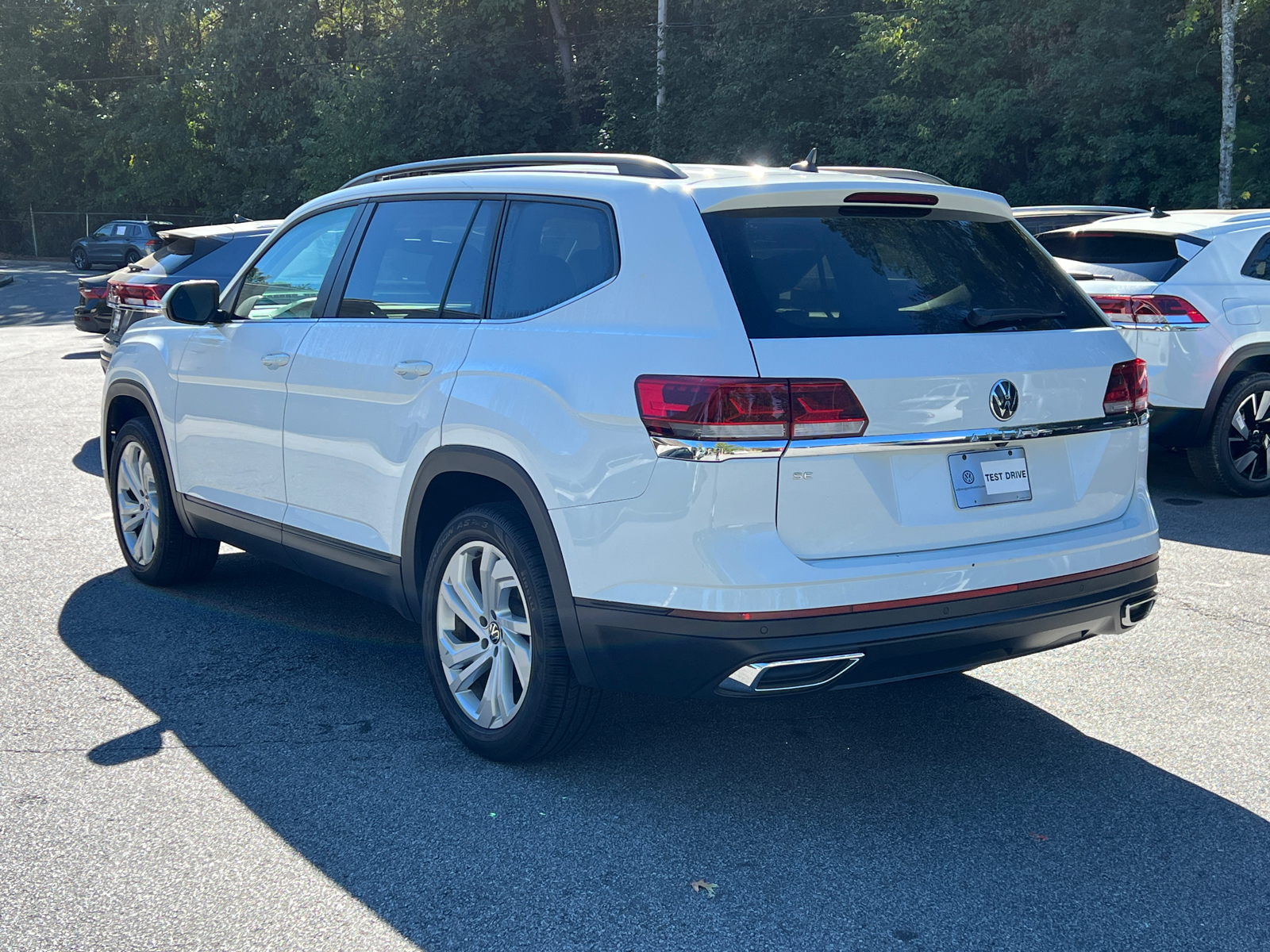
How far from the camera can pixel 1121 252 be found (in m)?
8.60

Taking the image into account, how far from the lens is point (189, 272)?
10.7 metres

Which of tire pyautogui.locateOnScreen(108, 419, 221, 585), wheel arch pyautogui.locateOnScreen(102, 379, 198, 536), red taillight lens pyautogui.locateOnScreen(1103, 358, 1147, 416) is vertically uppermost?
red taillight lens pyautogui.locateOnScreen(1103, 358, 1147, 416)

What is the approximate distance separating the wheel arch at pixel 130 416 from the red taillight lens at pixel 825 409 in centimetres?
351

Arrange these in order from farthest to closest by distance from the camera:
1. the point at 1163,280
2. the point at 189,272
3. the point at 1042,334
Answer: the point at 189,272 < the point at 1163,280 < the point at 1042,334

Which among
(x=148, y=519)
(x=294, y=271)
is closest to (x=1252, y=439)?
(x=294, y=271)

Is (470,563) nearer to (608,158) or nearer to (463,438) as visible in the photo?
(463,438)

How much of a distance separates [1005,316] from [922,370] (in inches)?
17.6

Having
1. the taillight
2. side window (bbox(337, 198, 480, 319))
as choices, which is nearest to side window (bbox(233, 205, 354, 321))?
side window (bbox(337, 198, 480, 319))

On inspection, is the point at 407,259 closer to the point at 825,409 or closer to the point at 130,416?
the point at 825,409

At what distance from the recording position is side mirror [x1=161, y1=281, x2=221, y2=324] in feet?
17.6

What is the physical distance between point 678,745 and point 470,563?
929mm

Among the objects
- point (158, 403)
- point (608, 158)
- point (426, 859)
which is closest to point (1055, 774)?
point (426, 859)

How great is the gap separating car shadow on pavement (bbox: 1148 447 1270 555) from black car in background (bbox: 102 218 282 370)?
709 centimetres

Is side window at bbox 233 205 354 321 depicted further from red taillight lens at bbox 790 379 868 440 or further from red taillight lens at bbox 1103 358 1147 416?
red taillight lens at bbox 1103 358 1147 416
